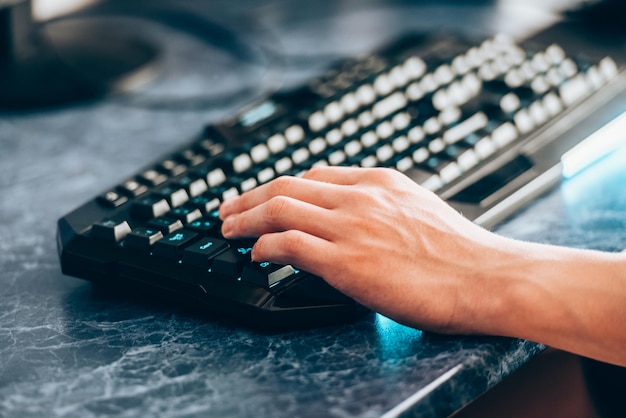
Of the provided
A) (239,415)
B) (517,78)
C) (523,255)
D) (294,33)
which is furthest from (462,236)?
(294,33)

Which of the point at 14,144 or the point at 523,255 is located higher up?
the point at 14,144

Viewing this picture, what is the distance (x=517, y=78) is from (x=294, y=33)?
46cm

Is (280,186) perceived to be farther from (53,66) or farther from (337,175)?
(53,66)

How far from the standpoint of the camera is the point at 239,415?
50 centimetres

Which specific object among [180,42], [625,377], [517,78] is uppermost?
[180,42]

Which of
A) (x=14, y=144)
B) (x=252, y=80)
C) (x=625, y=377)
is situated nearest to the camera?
Answer: (x=625, y=377)

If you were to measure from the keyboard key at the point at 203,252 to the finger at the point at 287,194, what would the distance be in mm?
45

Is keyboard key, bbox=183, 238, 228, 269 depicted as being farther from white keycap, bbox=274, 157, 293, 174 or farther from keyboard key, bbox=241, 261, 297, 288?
white keycap, bbox=274, 157, 293, 174

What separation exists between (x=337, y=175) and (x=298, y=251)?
12 cm

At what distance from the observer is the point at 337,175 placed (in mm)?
694

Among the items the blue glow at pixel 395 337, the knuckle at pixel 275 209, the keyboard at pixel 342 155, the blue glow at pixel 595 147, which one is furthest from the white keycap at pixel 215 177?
the blue glow at pixel 595 147

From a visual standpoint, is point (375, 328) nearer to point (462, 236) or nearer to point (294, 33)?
point (462, 236)

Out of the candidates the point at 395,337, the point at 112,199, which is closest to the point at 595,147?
the point at 395,337

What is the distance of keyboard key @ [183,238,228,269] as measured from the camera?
0.61 metres
